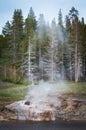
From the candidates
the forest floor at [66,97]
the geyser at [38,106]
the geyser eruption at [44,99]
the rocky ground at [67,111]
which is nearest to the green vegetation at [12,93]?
the forest floor at [66,97]

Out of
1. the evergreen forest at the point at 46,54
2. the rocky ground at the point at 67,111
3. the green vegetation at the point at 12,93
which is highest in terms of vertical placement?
the evergreen forest at the point at 46,54

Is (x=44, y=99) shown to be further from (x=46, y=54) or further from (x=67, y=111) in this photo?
(x=46, y=54)

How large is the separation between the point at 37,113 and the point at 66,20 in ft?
237

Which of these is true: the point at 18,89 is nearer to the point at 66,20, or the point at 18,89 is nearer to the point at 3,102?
the point at 3,102

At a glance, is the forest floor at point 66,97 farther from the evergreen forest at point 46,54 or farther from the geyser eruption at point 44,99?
the evergreen forest at point 46,54

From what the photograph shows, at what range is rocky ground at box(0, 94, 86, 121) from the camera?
73.0 m

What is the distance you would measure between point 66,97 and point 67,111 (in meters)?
8.30

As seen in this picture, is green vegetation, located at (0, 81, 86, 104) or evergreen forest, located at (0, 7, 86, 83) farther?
evergreen forest, located at (0, 7, 86, 83)

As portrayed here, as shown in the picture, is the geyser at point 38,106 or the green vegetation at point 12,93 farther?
the green vegetation at point 12,93

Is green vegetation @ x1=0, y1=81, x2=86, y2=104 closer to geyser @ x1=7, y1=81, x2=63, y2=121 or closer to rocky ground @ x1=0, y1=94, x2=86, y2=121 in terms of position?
geyser @ x1=7, y1=81, x2=63, y2=121

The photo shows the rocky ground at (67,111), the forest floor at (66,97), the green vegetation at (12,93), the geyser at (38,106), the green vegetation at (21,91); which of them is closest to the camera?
the rocky ground at (67,111)

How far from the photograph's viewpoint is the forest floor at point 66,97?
75312mm

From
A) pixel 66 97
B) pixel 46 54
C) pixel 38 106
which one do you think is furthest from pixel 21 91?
pixel 46 54

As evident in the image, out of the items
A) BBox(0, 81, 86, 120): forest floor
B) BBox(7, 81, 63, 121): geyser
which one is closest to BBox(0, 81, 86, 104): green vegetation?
BBox(0, 81, 86, 120): forest floor
